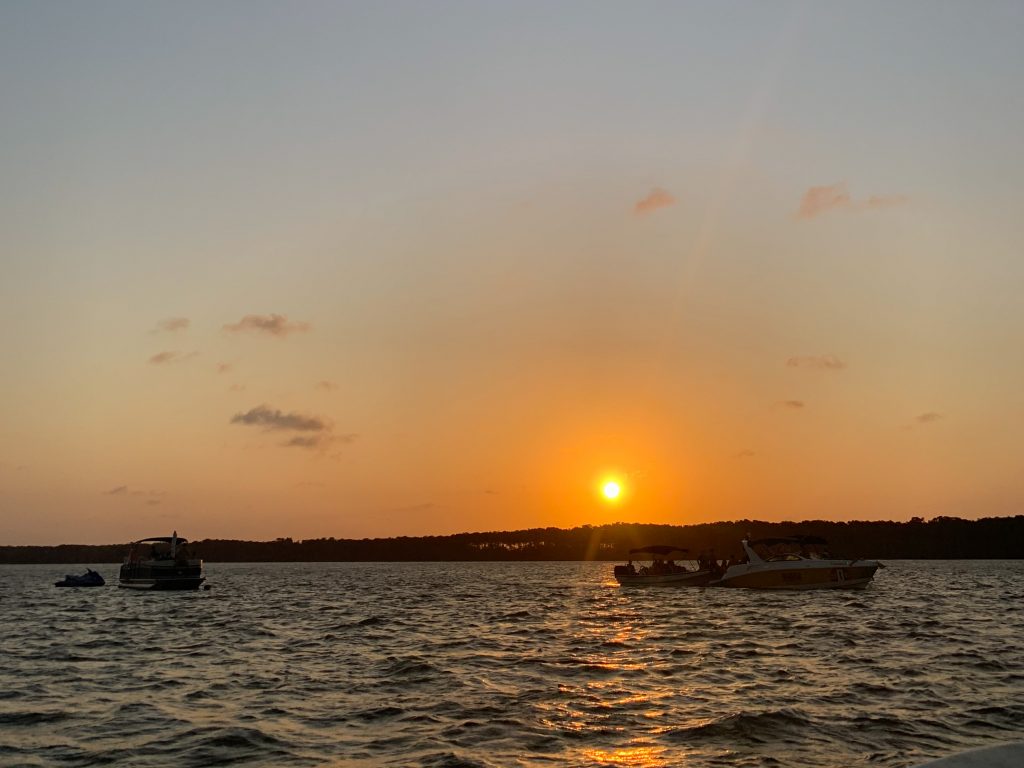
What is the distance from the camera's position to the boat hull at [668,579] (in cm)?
9672

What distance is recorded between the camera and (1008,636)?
146 ft

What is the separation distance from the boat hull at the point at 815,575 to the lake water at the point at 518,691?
67.1 ft

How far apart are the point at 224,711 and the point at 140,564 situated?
8367cm

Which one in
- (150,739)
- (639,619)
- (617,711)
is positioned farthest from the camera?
(639,619)

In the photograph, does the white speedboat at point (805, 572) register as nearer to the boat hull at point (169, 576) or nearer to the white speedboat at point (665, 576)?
the white speedboat at point (665, 576)

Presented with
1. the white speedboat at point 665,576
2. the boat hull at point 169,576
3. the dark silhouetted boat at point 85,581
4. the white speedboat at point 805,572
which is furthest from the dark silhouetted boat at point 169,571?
the white speedboat at point 805,572

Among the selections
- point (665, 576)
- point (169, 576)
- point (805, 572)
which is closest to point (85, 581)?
point (169, 576)

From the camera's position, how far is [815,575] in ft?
262

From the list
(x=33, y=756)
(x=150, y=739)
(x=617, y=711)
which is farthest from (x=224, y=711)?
(x=617, y=711)

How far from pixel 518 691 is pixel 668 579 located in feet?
235

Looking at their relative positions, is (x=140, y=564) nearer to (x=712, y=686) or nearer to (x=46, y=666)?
(x=46, y=666)

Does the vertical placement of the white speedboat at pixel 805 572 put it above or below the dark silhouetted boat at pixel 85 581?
above

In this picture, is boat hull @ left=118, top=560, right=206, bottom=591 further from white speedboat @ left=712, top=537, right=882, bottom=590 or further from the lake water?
white speedboat @ left=712, top=537, right=882, bottom=590

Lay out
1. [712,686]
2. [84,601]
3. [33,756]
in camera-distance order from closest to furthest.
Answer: [33,756], [712,686], [84,601]
